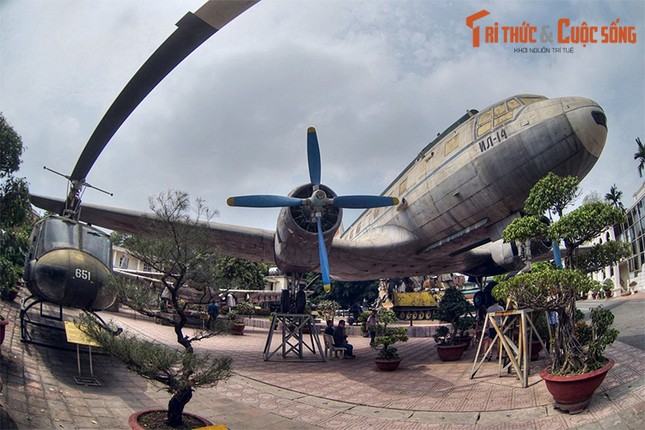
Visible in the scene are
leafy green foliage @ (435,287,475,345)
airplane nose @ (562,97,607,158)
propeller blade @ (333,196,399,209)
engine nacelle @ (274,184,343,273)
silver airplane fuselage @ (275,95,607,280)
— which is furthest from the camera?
leafy green foliage @ (435,287,475,345)

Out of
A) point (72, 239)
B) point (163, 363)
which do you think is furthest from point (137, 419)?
point (72, 239)

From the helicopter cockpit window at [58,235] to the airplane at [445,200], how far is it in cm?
185

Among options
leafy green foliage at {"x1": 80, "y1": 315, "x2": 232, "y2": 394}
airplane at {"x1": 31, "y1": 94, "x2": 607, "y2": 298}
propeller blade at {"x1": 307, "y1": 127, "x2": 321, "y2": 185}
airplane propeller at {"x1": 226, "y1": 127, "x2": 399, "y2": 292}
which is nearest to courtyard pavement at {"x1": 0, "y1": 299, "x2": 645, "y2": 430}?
leafy green foliage at {"x1": 80, "y1": 315, "x2": 232, "y2": 394}

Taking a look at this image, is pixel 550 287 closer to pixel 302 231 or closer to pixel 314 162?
pixel 302 231

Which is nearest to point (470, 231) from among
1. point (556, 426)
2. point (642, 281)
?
point (556, 426)

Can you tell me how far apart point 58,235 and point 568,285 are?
12.6 metres

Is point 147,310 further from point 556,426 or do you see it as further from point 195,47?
point 556,426

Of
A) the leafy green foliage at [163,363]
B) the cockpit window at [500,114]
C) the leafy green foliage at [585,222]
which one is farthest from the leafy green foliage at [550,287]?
the cockpit window at [500,114]

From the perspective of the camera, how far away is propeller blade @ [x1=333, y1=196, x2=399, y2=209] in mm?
14336

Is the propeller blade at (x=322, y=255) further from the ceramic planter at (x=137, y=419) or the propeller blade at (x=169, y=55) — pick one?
the propeller blade at (x=169, y=55)

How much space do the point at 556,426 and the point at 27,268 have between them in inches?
491

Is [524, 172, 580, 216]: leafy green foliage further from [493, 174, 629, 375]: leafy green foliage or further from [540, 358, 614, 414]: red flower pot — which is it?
[540, 358, 614, 414]: red flower pot

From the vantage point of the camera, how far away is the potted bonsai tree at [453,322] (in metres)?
14.6

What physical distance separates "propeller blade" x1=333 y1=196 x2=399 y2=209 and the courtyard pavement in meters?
5.71
